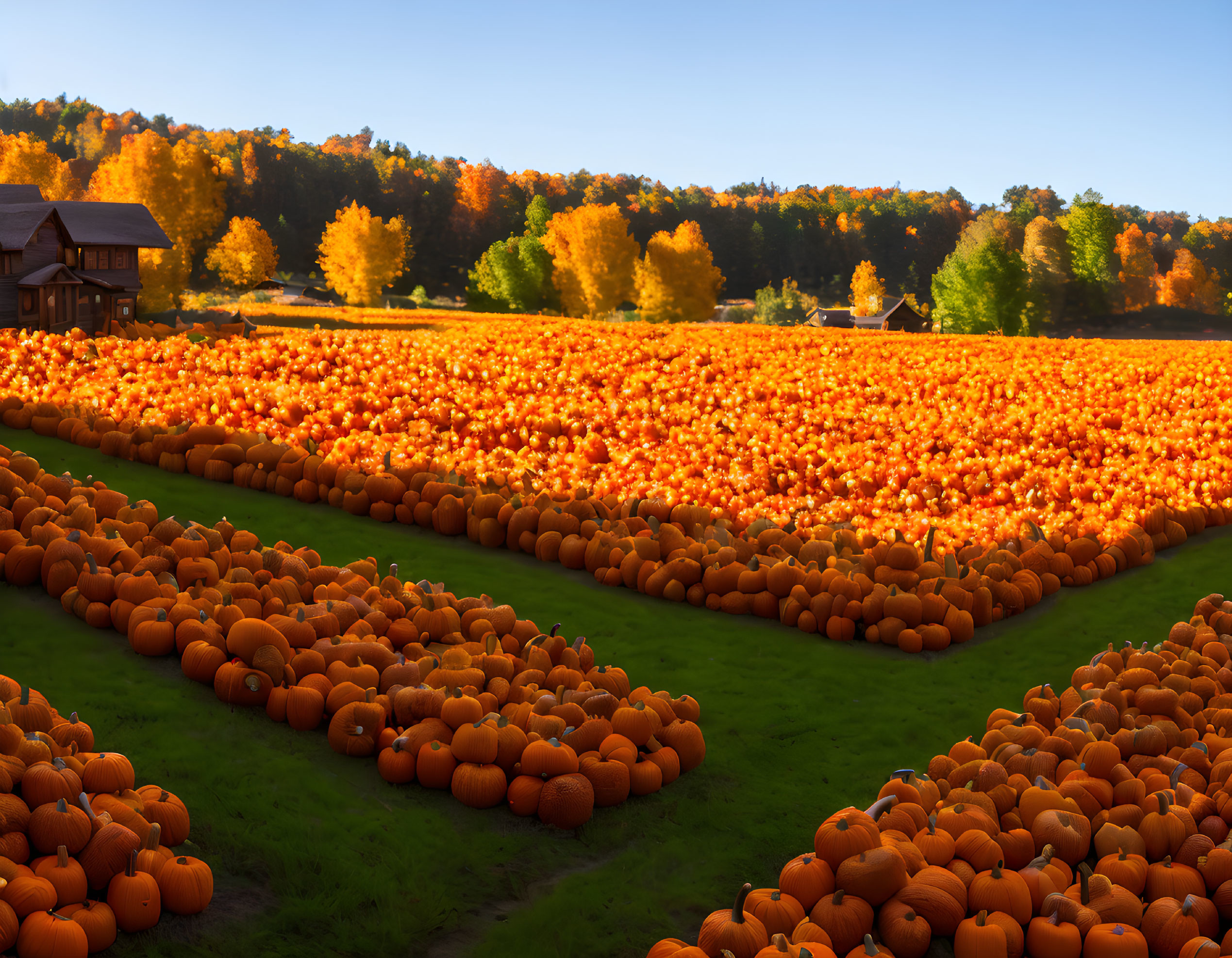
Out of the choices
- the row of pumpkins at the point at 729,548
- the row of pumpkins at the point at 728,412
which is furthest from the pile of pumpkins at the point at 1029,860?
the row of pumpkins at the point at 728,412

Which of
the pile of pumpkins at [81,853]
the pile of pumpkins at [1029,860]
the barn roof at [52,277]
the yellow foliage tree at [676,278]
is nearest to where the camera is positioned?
the pile of pumpkins at [81,853]

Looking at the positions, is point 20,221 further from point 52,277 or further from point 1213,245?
point 1213,245

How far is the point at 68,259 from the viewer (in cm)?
1984

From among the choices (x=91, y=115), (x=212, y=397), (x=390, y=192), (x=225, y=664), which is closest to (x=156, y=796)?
(x=225, y=664)

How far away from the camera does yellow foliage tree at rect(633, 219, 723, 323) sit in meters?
60.2

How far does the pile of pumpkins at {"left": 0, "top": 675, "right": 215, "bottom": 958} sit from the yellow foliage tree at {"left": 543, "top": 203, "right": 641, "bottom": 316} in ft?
179

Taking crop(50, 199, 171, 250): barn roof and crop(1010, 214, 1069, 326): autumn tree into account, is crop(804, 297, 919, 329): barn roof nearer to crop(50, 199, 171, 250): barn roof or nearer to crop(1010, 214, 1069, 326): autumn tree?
crop(1010, 214, 1069, 326): autumn tree

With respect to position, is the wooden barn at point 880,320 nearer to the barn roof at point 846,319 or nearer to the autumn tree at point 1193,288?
the barn roof at point 846,319

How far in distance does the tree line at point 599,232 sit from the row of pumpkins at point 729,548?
38679 millimetres

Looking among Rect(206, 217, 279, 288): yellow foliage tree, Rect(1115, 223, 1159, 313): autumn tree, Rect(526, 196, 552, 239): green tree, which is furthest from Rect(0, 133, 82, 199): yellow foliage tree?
Rect(1115, 223, 1159, 313): autumn tree

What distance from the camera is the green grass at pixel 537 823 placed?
13.4ft

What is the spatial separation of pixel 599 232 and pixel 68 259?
39550 millimetres

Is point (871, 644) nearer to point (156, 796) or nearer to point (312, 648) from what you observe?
point (312, 648)

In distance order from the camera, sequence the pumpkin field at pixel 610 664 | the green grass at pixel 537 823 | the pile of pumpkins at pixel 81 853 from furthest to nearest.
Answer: the green grass at pixel 537 823, the pumpkin field at pixel 610 664, the pile of pumpkins at pixel 81 853
